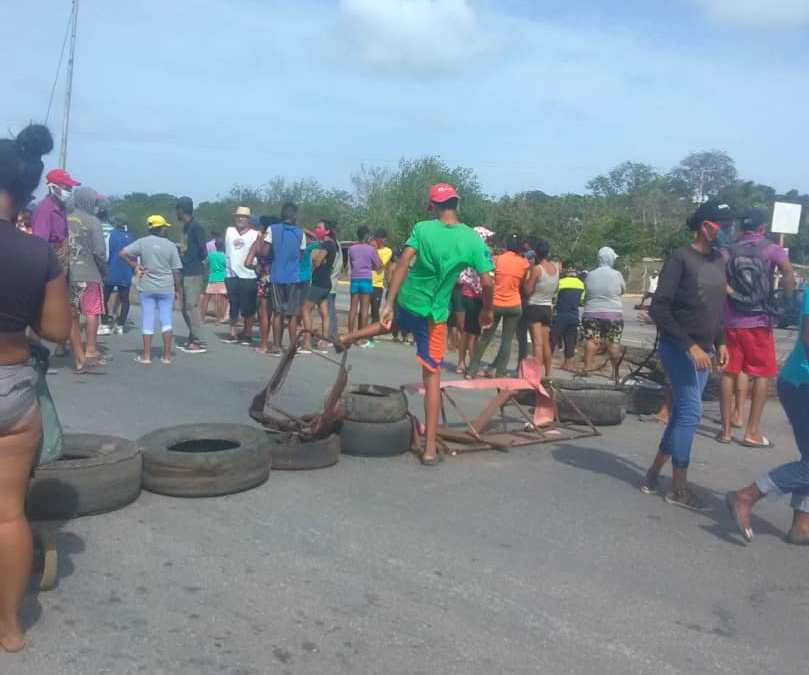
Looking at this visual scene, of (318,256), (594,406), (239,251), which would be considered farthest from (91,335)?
(594,406)

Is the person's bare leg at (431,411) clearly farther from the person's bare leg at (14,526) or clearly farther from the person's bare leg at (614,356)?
the person's bare leg at (614,356)

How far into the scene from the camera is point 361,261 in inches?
549

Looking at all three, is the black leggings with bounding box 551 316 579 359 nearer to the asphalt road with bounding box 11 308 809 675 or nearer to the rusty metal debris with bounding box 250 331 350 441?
the asphalt road with bounding box 11 308 809 675

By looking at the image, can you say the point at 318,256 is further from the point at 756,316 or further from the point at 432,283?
the point at 756,316

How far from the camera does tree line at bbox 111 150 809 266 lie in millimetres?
37219

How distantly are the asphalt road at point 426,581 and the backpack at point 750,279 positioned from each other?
1910 millimetres

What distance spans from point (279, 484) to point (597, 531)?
2192 mm

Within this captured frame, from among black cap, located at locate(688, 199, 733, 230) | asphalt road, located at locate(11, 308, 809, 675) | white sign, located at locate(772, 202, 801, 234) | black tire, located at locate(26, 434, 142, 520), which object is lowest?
asphalt road, located at locate(11, 308, 809, 675)

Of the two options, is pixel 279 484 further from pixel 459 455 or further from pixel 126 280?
pixel 126 280

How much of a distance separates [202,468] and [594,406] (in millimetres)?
4404

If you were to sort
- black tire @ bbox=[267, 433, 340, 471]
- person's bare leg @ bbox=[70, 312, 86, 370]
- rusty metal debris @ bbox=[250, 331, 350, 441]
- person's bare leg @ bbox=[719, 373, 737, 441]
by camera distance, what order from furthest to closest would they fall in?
person's bare leg @ bbox=[70, 312, 86, 370] → person's bare leg @ bbox=[719, 373, 737, 441] → rusty metal debris @ bbox=[250, 331, 350, 441] → black tire @ bbox=[267, 433, 340, 471]

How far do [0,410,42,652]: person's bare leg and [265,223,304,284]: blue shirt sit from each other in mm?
8511

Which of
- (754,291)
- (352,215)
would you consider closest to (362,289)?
(754,291)

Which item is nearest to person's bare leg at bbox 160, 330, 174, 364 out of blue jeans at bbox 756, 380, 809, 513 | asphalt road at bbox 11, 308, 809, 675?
asphalt road at bbox 11, 308, 809, 675
